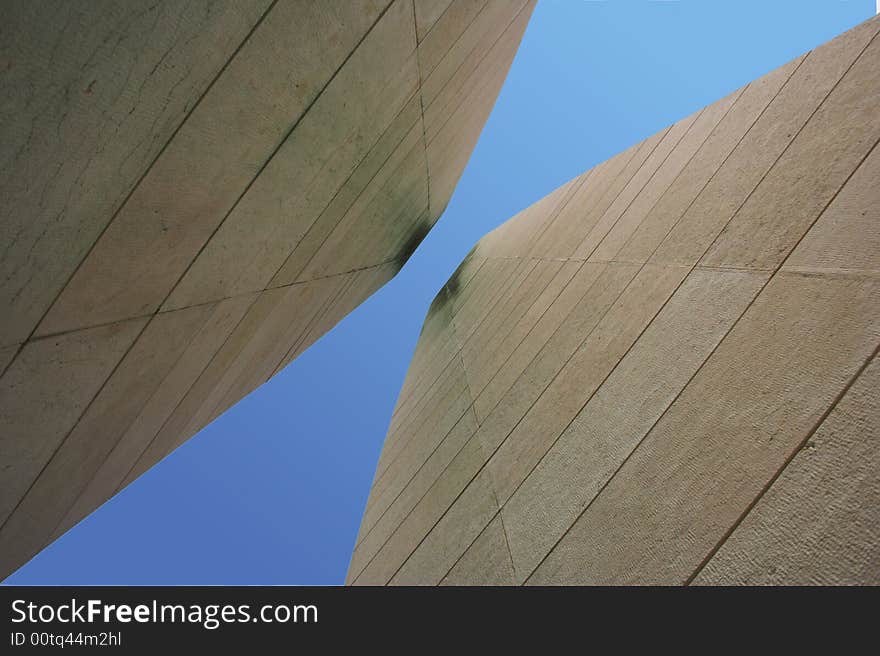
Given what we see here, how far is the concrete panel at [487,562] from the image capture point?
4.28 metres

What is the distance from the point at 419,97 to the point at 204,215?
536cm

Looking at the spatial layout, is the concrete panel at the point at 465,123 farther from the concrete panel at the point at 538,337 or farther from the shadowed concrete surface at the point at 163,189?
the concrete panel at the point at 538,337

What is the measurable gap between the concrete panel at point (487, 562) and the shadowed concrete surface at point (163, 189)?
12.4ft

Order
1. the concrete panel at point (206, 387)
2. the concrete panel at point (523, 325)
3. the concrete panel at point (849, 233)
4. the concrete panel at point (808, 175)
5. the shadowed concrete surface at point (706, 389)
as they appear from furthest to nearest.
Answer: the concrete panel at point (206, 387), the concrete panel at point (523, 325), the concrete panel at point (808, 175), the concrete panel at point (849, 233), the shadowed concrete surface at point (706, 389)

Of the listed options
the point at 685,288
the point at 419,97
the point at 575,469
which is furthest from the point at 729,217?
the point at 419,97

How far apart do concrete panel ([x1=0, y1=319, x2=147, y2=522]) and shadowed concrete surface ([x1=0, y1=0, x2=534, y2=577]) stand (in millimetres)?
21

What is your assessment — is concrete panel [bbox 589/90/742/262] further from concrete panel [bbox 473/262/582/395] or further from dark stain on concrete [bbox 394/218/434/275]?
dark stain on concrete [bbox 394/218/434/275]

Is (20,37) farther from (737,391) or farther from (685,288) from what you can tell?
(685,288)

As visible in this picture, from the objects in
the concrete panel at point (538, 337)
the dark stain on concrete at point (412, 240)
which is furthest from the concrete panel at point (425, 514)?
the dark stain on concrete at point (412, 240)

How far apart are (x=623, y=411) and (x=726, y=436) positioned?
1142 millimetres

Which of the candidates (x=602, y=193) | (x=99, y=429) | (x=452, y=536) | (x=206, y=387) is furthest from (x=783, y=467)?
(x=206, y=387)

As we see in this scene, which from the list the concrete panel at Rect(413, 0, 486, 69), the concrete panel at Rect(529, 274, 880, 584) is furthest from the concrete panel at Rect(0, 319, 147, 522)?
the concrete panel at Rect(413, 0, 486, 69)

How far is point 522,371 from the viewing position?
7121 mm

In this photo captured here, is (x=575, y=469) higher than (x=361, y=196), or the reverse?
(x=361, y=196)
